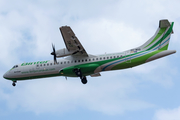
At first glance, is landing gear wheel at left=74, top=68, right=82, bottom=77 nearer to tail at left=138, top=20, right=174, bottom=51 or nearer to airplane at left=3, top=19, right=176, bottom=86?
airplane at left=3, top=19, right=176, bottom=86

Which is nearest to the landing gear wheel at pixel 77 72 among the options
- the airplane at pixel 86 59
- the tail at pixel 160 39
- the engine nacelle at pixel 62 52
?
the airplane at pixel 86 59

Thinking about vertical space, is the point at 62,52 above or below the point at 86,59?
above

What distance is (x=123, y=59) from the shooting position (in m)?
26.8

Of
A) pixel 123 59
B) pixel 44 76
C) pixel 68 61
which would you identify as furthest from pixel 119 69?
pixel 44 76

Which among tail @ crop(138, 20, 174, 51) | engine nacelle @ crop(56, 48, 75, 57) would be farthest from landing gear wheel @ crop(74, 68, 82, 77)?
tail @ crop(138, 20, 174, 51)

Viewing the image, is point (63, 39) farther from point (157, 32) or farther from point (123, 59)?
point (157, 32)

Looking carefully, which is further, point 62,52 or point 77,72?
point 77,72

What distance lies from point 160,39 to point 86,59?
8.05m

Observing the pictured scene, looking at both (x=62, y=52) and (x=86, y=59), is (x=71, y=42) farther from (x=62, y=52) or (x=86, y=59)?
(x=86, y=59)

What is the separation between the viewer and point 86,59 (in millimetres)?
27969

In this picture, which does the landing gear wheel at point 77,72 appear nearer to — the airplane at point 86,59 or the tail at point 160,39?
the airplane at point 86,59

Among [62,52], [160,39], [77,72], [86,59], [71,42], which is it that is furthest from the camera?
[86,59]

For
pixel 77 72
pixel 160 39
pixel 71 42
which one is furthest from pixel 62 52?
pixel 160 39

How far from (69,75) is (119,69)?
5.55 m
